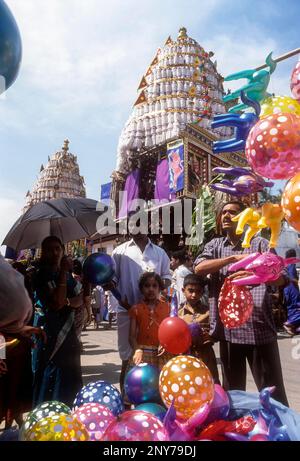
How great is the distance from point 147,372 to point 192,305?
97 centimetres

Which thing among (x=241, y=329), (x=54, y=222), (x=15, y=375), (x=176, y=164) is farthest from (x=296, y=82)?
(x=176, y=164)

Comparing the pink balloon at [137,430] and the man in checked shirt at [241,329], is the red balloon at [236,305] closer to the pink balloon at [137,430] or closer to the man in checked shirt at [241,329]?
the man in checked shirt at [241,329]

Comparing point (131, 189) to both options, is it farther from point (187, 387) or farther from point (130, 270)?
point (187, 387)

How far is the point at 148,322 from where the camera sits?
3.14 m

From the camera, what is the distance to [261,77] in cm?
200

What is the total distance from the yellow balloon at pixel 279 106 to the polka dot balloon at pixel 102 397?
6.32 feet

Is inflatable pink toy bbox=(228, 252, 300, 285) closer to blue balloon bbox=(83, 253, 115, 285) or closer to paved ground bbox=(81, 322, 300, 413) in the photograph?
blue balloon bbox=(83, 253, 115, 285)

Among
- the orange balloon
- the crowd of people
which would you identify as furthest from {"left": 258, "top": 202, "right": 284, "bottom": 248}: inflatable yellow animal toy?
the crowd of people

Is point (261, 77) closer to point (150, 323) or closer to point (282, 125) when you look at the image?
point (282, 125)

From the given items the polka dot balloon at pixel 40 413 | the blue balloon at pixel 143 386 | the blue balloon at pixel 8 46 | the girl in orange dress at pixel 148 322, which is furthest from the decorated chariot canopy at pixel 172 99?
the blue balloon at pixel 8 46

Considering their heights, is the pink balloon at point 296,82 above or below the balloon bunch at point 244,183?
above

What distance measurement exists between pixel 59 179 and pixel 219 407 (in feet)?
132

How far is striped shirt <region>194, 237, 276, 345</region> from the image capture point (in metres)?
2.42

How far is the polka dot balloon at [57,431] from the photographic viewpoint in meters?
1.70
